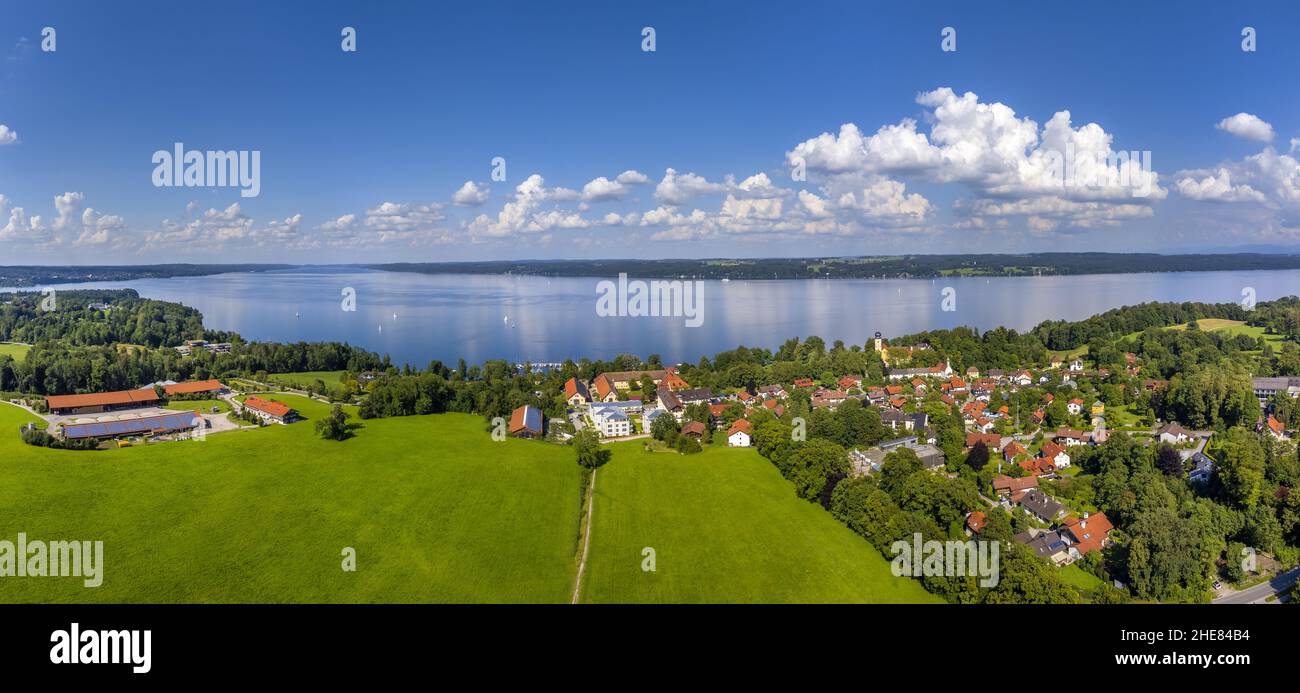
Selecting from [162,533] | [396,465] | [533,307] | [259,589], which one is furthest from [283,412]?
[533,307]

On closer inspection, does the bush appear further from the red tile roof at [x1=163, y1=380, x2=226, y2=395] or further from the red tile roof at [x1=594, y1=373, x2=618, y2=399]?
the red tile roof at [x1=594, y1=373, x2=618, y2=399]

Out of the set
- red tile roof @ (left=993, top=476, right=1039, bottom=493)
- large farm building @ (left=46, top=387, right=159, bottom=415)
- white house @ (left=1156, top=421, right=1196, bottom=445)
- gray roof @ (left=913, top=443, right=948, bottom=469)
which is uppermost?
large farm building @ (left=46, top=387, right=159, bottom=415)

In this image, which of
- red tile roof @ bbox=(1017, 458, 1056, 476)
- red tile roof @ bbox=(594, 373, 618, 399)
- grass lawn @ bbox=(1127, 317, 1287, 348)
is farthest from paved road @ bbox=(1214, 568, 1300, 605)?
grass lawn @ bbox=(1127, 317, 1287, 348)

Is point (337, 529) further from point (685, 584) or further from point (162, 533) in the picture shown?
point (685, 584)

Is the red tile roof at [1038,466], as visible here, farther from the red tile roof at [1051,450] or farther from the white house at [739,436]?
the white house at [739,436]

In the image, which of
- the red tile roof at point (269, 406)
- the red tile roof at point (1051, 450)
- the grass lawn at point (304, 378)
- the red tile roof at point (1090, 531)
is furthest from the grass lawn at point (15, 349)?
the red tile roof at point (1051, 450)

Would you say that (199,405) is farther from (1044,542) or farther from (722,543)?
(1044,542)

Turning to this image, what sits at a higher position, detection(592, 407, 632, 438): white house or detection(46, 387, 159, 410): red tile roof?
detection(46, 387, 159, 410): red tile roof
